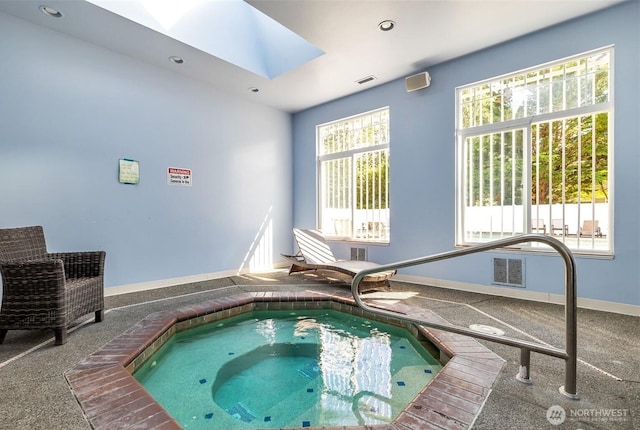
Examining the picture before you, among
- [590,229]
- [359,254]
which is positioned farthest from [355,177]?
[590,229]

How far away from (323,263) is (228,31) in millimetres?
3670

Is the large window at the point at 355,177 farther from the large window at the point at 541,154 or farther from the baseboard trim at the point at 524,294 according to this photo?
the large window at the point at 541,154

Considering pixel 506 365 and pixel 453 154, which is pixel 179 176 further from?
pixel 506 365

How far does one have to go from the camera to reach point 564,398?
1.58m

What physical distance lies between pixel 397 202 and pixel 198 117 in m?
3.62

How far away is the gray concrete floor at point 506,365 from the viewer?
145cm

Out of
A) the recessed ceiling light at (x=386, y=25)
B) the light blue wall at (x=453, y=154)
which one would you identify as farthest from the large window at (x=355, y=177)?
the recessed ceiling light at (x=386, y=25)

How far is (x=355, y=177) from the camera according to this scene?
18.6 ft

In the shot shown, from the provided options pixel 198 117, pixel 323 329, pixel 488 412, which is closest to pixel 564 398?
pixel 488 412

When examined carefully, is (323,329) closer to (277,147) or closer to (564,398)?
(564,398)

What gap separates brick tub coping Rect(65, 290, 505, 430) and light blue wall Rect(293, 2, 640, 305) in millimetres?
1651

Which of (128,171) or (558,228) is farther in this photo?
(128,171)

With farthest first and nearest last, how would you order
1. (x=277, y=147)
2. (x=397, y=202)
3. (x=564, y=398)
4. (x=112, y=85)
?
(x=277, y=147) → (x=397, y=202) → (x=112, y=85) → (x=564, y=398)

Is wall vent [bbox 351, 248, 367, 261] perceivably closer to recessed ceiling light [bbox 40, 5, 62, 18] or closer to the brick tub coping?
the brick tub coping
